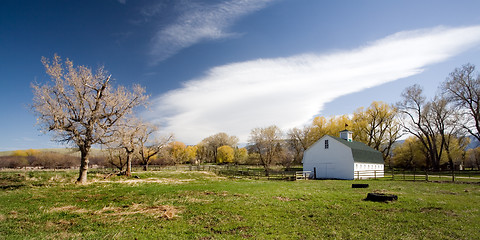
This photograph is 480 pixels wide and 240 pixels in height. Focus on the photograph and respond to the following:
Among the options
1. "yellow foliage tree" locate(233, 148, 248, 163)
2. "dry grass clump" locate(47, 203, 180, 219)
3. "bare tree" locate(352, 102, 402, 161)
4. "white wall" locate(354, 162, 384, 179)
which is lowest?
"yellow foliage tree" locate(233, 148, 248, 163)

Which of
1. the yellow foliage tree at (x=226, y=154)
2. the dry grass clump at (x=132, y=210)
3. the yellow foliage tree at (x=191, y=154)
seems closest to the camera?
the dry grass clump at (x=132, y=210)

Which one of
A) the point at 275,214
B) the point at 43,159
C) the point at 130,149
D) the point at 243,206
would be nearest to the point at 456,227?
the point at 275,214

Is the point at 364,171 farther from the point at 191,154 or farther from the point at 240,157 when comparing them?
the point at 191,154

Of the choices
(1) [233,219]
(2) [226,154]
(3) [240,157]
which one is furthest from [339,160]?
(2) [226,154]

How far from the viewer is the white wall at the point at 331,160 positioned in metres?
39.9

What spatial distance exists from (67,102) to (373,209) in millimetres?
26999

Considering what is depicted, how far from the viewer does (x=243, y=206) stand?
1244cm

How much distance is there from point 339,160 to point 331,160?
153 centimetres

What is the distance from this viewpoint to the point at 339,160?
41156 millimetres

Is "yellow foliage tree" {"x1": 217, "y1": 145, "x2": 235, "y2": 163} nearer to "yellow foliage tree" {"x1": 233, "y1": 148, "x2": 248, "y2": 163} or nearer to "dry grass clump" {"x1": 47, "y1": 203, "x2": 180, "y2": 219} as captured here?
"yellow foliage tree" {"x1": 233, "y1": 148, "x2": 248, "y2": 163}

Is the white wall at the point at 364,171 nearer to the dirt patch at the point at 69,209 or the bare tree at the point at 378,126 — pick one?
the bare tree at the point at 378,126

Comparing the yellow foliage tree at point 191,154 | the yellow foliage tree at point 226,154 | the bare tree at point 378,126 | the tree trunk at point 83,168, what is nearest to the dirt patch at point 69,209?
the tree trunk at point 83,168

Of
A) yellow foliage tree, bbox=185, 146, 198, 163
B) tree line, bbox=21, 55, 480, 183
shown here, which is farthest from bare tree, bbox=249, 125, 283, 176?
yellow foliage tree, bbox=185, 146, 198, 163

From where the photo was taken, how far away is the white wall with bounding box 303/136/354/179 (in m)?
39.9
